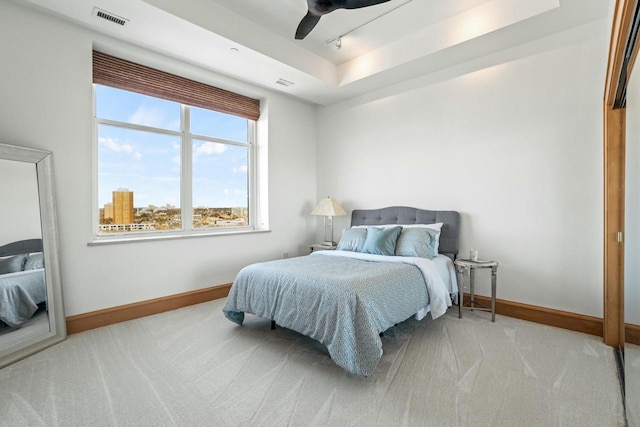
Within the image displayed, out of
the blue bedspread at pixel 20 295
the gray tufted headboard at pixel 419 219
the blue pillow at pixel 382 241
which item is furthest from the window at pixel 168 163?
the blue pillow at pixel 382 241

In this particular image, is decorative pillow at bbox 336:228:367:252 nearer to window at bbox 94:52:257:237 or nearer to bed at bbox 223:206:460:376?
bed at bbox 223:206:460:376

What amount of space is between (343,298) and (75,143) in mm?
2804

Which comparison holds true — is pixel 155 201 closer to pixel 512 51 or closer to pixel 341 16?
pixel 341 16

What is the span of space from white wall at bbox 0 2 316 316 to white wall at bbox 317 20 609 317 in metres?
2.54

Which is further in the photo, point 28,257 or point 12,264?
point 28,257

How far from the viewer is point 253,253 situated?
4.31 metres

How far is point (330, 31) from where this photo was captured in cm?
341

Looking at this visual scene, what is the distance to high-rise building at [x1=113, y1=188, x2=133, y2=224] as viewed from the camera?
3.31 metres

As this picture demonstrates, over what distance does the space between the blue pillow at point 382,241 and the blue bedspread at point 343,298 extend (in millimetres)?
199

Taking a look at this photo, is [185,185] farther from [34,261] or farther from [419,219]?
[419,219]

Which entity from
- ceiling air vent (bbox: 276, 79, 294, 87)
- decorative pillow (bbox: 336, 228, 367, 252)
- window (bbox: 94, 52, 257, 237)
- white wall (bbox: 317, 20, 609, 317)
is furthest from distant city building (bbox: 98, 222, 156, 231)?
white wall (bbox: 317, 20, 609, 317)

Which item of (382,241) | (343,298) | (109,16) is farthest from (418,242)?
(109,16)

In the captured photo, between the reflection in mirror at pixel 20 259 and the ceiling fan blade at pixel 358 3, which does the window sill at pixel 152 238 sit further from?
the ceiling fan blade at pixel 358 3

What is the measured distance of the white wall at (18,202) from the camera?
7.61ft
